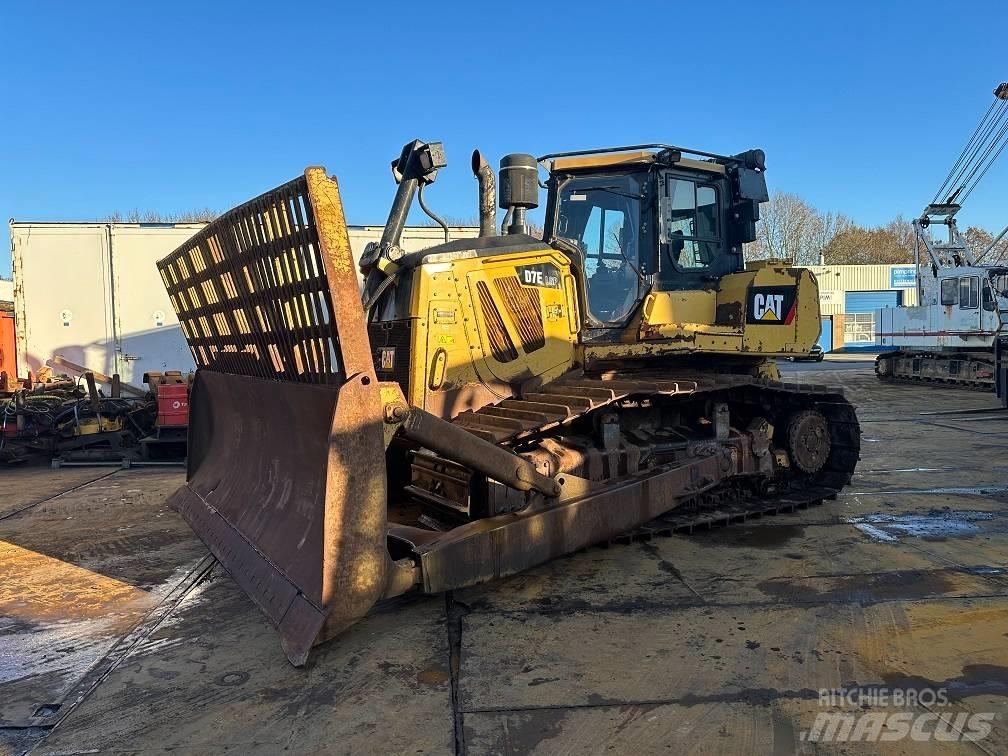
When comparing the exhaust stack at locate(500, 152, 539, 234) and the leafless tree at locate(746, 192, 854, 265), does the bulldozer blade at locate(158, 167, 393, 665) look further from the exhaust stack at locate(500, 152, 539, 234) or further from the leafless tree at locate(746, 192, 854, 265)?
the leafless tree at locate(746, 192, 854, 265)

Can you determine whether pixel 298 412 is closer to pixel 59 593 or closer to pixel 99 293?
pixel 59 593

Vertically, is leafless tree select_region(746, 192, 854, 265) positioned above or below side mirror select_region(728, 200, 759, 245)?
above

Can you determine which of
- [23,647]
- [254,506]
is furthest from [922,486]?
[23,647]

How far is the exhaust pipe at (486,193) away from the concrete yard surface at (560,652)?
8.88 ft

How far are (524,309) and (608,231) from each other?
1237mm

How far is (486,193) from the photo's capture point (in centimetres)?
563

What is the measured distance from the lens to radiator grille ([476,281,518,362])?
490 cm

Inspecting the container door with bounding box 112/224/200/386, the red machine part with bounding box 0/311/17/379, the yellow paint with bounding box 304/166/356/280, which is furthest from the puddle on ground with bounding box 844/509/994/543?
the red machine part with bounding box 0/311/17/379

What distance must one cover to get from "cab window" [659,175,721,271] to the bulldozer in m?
0.03

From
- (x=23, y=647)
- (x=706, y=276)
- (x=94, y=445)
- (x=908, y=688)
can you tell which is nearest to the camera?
(x=908, y=688)

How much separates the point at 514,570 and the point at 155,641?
2014mm

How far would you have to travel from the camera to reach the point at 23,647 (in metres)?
3.77

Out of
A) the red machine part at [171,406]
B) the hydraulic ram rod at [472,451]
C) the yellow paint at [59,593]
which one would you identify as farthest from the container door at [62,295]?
the hydraulic ram rod at [472,451]

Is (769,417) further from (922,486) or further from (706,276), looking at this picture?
(922,486)
